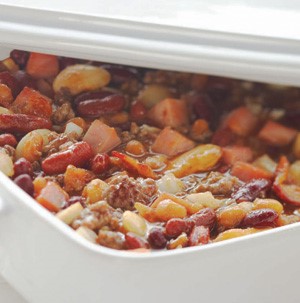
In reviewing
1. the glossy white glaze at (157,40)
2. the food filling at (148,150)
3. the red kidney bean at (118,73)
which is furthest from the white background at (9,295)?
the red kidney bean at (118,73)

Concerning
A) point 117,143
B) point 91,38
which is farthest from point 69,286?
point 91,38

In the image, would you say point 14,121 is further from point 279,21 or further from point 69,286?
point 279,21

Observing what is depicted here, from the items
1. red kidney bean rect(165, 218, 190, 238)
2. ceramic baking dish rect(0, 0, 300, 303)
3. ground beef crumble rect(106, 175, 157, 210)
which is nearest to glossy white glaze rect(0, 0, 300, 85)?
ceramic baking dish rect(0, 0, 300, 303)

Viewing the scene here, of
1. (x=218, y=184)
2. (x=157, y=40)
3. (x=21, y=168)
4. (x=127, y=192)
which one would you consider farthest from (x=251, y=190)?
(x=21, y=168)

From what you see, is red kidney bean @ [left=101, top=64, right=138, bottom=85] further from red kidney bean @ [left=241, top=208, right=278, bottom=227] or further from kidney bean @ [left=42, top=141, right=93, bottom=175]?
red kidney bean @ [left=241, top=208, right=278, bottom=227]

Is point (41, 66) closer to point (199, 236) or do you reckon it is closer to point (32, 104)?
point (32, 104)

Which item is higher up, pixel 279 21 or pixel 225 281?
pixel 279 21

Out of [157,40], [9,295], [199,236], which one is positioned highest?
[157,40]
